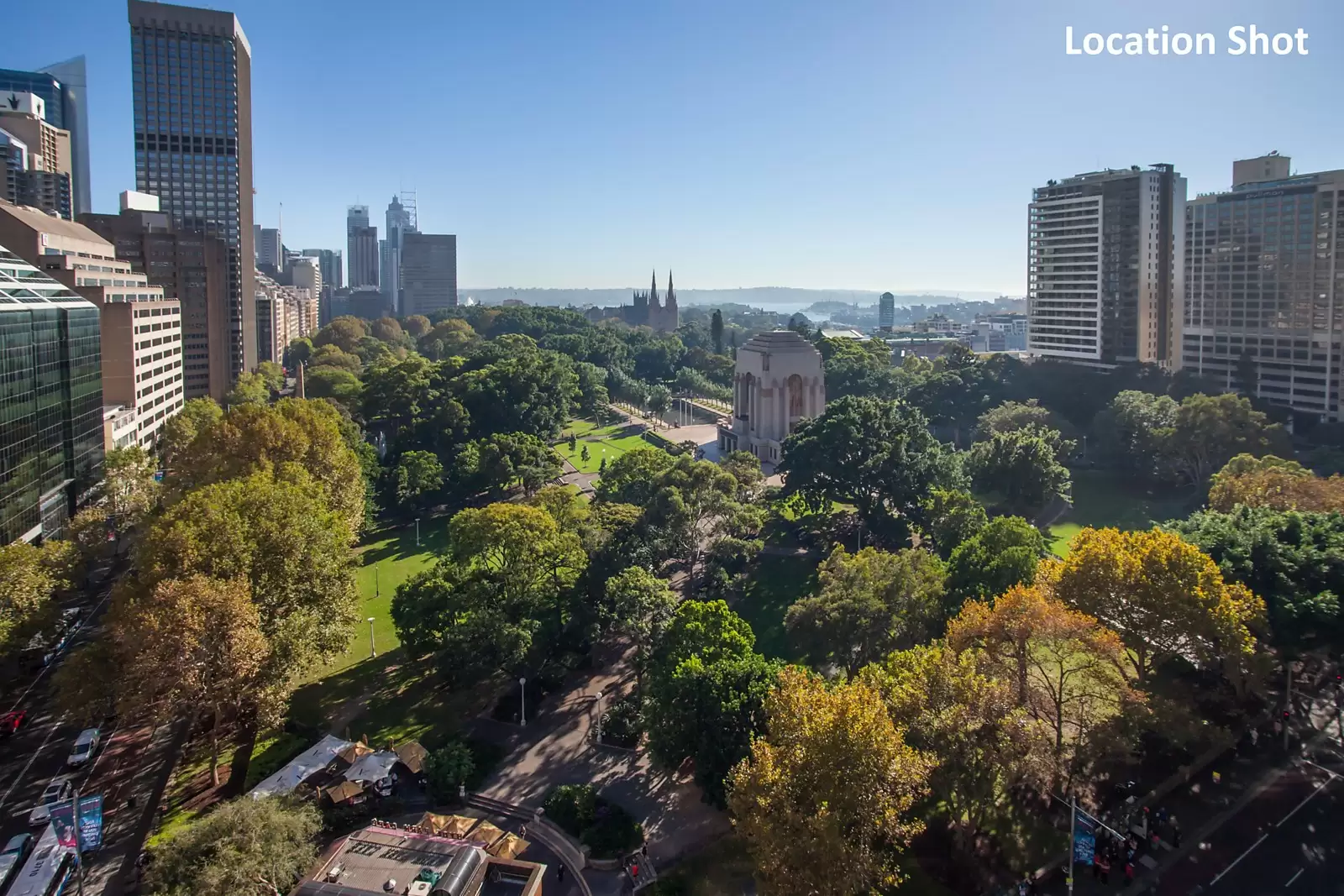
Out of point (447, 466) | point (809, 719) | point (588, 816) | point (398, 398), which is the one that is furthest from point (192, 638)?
point (398, 398)

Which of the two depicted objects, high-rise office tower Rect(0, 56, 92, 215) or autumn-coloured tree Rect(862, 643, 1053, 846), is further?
high-rise office tower Rect(0, 56, 92, 215)

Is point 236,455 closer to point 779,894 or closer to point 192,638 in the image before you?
point 192,638

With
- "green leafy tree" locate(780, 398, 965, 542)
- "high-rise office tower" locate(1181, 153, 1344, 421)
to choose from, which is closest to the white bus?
"green leafy tree" locate(780, 398, 965, 542)

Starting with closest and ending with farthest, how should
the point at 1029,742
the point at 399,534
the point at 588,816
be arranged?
the point at 1029,742 < the point at 588,816 < the point at 399,534

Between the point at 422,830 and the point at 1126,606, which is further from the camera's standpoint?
the point at 1126,606

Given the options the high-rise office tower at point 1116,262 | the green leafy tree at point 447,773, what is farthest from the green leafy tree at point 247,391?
the high-rise office tower at point 1116,262

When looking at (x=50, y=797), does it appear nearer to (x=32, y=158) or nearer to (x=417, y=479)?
(x=417, y=479)

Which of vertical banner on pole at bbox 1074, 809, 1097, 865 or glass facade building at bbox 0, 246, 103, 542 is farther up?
glass facade building at bbox 0, 246, 103, 542

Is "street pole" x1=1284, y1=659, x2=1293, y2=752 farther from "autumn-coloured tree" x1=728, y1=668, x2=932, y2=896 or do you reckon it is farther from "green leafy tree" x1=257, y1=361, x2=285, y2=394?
"green leafy tree" x1=257, y1=361, x2=285, y2=394
